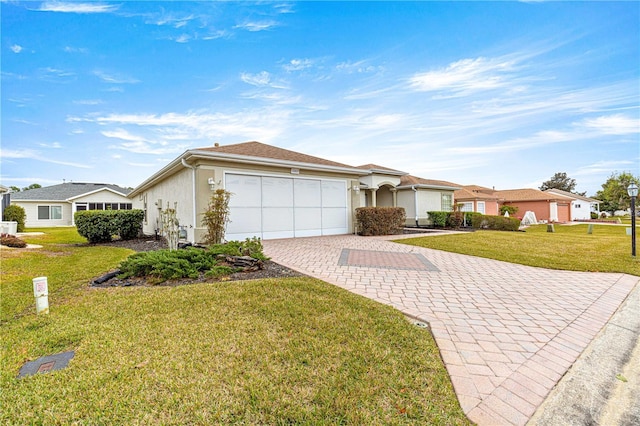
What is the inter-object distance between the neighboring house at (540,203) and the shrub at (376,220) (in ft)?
71.5

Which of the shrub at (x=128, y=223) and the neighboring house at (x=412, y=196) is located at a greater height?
the neighboring house at (x=412, y=196)

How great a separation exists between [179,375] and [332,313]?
72.5 inches

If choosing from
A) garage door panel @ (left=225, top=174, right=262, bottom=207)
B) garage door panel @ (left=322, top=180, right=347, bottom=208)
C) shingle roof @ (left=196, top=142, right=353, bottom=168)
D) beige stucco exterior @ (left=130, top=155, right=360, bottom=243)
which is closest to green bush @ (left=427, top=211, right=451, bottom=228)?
beige stucco exterior @ (left=130, top=155, right=360, bottom=243)

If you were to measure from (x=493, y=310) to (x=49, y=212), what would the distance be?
120 feet

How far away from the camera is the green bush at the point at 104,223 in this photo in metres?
11.6

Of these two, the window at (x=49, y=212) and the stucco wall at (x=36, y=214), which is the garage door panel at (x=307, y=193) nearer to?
the stucco wall at (x=36, y=214)

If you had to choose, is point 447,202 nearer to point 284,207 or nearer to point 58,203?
point 284,207

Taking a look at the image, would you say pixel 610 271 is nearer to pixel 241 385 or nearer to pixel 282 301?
pixel 282 301

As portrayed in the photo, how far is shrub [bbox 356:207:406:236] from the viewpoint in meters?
13.1

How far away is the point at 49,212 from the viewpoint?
1030 inches

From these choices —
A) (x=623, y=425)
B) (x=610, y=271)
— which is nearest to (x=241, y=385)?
(x=623, y=425)

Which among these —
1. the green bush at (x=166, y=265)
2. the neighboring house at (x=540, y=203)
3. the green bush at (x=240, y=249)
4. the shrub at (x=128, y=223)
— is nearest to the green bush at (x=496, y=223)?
the neighboring house at (x=540, y=203)

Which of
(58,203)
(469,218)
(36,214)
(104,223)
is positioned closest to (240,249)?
(104,223)

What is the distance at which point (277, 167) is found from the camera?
37.0ft
